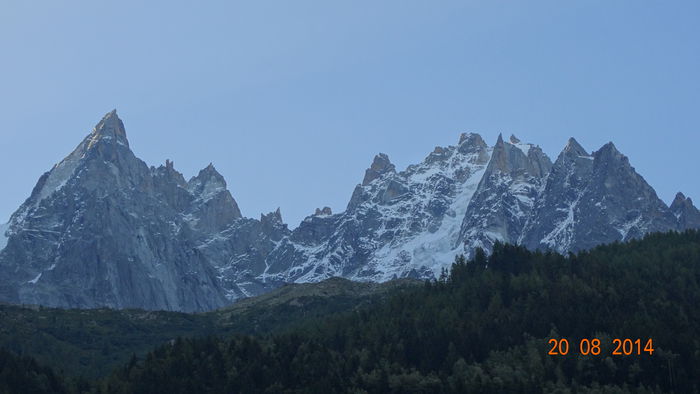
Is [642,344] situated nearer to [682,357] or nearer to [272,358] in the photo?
[682,357]

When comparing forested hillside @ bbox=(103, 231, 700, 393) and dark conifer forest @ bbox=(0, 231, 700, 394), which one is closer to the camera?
forested hillside @ bbox=(103, 231, 700, 393)

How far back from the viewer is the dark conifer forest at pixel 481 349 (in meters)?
150

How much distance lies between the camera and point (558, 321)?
170 meters
